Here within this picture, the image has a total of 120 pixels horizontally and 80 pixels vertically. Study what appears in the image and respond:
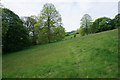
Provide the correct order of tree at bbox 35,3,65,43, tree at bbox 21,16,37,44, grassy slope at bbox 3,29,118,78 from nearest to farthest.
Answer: grassy slope at bbox 3,29,118,78 → tree at bbox 35,3,65,43 → tree at bbox 21,16,37,44

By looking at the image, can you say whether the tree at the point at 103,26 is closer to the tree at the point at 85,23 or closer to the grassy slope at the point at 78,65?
the tree at the point at 85,23

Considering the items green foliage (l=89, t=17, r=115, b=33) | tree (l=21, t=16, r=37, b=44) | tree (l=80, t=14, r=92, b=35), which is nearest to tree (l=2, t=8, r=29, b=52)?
tree (l=21, t=16, r=37, b=44)

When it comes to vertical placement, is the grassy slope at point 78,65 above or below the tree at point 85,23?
below

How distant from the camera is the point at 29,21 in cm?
2775

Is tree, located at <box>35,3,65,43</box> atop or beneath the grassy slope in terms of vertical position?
atop

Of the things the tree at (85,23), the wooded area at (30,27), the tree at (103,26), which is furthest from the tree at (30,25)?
the tree at (103,26)

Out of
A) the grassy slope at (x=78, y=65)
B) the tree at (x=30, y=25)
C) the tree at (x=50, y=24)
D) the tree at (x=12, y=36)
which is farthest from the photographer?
the tree at (x=30, y=25)

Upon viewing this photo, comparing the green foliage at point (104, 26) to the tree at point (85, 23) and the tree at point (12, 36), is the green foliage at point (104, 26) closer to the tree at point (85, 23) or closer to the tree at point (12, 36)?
the tree at point (85, 23)

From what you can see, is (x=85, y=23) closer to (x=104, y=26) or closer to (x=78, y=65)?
(x=104, y=26)

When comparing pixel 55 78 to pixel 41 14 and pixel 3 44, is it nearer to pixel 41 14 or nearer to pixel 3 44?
pixel 3 44

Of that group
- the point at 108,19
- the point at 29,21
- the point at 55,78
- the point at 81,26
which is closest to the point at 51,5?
the point at 29,21

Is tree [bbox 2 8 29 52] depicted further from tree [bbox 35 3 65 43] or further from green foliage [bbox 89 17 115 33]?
green foliage [bbox 89 17 115 33]

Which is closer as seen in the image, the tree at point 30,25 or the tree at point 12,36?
the tree at point 12,36

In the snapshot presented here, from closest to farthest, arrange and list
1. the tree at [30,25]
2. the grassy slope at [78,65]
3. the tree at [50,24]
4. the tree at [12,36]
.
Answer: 1. the grassy slope at [78,65]
2. the tree at [12,36]
3. the tree at [50,24]
4. the tree at [30,25]
